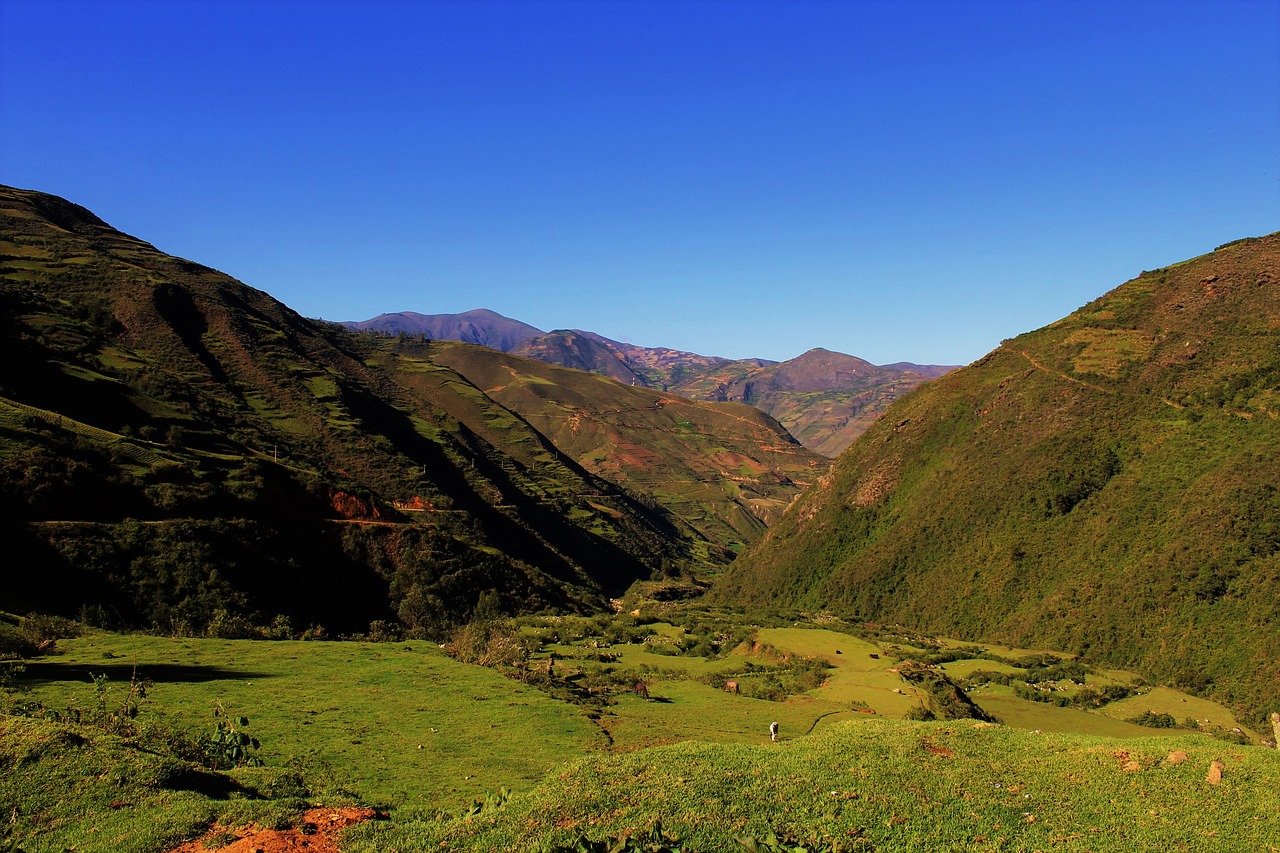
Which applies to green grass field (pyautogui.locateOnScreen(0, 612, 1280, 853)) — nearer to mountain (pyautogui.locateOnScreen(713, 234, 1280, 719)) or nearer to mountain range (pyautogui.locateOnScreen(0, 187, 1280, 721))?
mountain range (pyautogui.locateOnScreen(0, 187, 1280, 721))

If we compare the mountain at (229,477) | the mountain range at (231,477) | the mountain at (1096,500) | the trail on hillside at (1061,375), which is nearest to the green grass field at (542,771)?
the mountain at (229,477)

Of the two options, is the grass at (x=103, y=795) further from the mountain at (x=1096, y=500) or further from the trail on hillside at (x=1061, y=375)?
the trail on hillside at (x=1061, y=375)

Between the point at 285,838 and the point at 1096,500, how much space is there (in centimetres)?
9030

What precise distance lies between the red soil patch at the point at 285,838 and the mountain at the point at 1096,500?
6372 centimetres

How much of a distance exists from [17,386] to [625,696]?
56.1 m

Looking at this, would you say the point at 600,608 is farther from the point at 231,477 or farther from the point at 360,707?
the point at 360,707

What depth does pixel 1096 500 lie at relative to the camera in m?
78.9

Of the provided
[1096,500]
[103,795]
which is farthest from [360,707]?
[1096,500]

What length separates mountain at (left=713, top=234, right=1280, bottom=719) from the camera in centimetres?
5984

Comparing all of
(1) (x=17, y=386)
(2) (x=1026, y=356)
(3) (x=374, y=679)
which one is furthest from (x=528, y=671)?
(2) (x=1026, y=356)

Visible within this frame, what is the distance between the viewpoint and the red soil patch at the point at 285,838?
11.7 m

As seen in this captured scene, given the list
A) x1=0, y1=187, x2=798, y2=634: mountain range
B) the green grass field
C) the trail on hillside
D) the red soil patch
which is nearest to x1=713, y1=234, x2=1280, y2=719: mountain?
the trail on hillside

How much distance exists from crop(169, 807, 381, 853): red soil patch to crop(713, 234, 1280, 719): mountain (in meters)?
63.7

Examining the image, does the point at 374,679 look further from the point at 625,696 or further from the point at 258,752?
the point at 625,696
